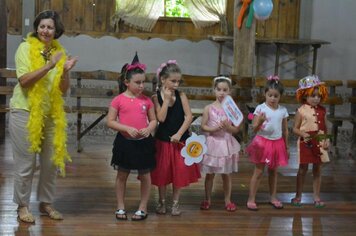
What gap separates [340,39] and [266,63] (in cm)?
145

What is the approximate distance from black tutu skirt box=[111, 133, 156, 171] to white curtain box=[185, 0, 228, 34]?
721 centimetres

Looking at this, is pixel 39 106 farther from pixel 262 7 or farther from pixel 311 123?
pixel 262 7

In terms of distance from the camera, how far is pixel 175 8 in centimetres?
1115

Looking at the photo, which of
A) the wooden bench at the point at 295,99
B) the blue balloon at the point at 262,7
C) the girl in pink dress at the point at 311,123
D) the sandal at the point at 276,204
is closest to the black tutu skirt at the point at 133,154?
the sandal at the point at 276,204

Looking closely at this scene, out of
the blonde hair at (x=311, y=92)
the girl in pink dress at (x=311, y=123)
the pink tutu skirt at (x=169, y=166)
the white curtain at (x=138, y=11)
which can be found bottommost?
the pink tutu skirt at (x=169, y=166)

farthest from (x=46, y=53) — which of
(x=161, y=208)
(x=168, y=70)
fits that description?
(x=161, y=208)

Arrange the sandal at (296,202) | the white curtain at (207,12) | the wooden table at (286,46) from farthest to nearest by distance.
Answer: the white curtain at (207,12) < the wooden table at (286,46) < the sandal at (296,202)

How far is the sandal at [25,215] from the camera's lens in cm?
400

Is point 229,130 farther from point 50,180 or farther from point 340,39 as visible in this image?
point 340,39

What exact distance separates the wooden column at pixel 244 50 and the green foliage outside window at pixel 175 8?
3541 mm

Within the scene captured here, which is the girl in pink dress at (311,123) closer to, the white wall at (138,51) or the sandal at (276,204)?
the sandal at (276,204)

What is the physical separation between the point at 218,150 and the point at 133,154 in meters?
0.70

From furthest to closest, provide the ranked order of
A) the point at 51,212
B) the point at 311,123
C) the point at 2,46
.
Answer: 1. the point at 2,46
2. the point at 311,123
3. the point at 51,212

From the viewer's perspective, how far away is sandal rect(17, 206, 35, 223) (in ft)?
13.1
